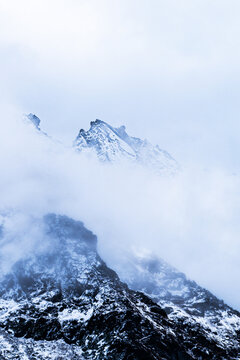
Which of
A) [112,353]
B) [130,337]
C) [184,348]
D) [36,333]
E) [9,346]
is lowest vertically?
[9,346]

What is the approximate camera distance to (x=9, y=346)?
176375mm

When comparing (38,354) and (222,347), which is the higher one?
(222,347)

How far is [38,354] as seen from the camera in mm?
172625

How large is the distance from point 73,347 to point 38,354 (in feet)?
70.2

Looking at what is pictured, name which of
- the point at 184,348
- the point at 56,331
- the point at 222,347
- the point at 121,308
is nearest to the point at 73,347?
the point at 56,331

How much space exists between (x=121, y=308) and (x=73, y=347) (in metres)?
33.9

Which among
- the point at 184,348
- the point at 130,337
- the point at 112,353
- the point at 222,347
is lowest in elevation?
the point at 112,353

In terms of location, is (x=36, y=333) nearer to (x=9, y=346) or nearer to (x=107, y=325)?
(x=9, y=346)

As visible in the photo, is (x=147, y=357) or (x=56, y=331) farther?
(x=56, y=331)

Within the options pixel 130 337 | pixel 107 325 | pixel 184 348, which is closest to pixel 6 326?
pixel 107 325

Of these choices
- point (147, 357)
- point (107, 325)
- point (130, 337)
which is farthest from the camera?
point (107, 325)

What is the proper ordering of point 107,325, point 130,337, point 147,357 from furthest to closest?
point 107,325 → point 130,337 → point 147,357

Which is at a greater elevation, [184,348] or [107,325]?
[184,348]

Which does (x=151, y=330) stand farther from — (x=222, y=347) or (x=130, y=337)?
(x=222, y=347)
